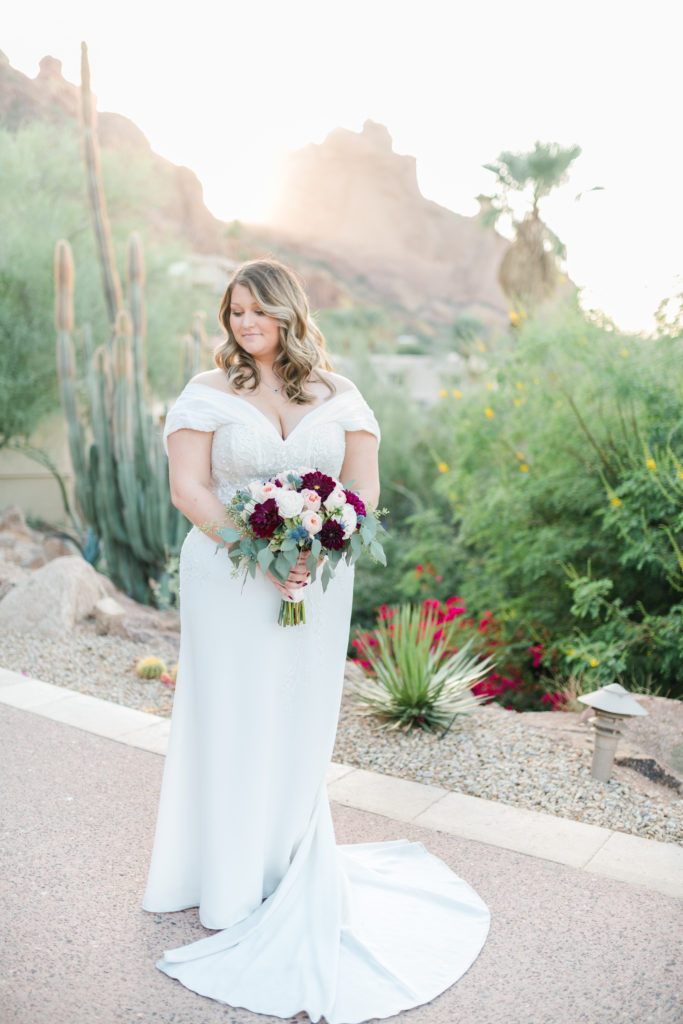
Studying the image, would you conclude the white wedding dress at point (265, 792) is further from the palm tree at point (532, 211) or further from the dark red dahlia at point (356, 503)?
the palm tree at point (532, 211)

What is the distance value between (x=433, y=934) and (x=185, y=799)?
3.14 feet

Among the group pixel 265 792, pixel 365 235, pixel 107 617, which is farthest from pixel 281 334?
pixel 365 235

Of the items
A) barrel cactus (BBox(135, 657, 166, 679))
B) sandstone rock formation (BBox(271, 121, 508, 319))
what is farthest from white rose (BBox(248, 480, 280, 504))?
sandstone rock formation (BBox(271, 121, 508, 319))

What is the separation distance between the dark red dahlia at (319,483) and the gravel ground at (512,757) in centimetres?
219

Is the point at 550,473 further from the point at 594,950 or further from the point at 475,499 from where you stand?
the point at 594,950

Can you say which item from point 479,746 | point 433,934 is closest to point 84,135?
point 479,746

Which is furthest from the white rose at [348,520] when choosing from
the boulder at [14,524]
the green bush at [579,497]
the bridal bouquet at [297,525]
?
the boulder at [14,524]

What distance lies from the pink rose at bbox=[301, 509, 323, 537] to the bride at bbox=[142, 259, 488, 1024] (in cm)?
17

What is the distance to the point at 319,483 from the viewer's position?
97.4 inches

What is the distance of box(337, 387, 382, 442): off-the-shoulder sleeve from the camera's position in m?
2.79

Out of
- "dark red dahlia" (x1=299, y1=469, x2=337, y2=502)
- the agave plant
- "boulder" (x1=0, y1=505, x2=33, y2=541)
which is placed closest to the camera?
"dark red dahlia" (x1=299, y1=469, x2=337, y2=502)

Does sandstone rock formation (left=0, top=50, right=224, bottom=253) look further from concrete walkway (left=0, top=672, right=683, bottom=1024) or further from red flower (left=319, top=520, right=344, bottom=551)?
red flower (left=319, top=520, right=344, bottom=551)

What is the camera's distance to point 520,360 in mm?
8273

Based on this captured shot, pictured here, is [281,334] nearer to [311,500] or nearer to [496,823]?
[311,500]
